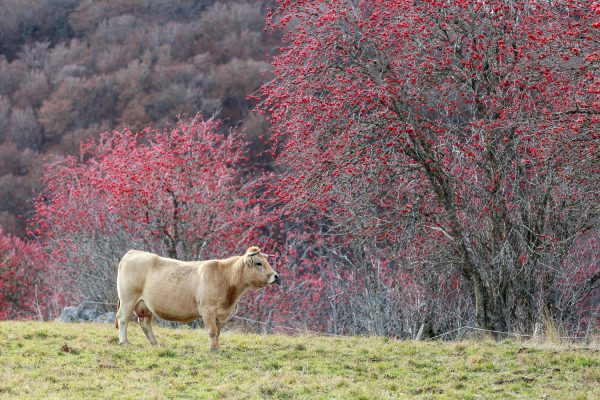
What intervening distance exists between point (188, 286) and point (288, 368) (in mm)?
2382

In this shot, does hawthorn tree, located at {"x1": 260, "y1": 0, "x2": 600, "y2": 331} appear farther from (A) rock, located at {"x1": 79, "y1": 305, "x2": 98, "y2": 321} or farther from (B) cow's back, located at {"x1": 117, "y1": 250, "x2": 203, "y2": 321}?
(A) rock, located at {"x1": 79, "y1": 305, "x2": 98, "y2": 321}

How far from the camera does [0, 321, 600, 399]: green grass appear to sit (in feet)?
30.0

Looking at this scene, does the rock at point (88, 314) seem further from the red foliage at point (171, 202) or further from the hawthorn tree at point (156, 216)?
the red foliage at point (171, 202)

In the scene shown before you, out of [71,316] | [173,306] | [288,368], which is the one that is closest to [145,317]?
[173,306]

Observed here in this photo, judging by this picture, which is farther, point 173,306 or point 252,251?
point 173,306

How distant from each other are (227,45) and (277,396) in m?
86.0

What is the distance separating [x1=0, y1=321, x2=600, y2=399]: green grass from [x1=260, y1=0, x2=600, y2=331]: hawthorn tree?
88.4 inches

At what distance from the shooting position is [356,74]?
42.4 ft

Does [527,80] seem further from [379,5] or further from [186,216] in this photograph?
[186,216]

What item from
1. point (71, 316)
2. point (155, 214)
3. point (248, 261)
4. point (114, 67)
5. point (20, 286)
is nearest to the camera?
point (248, 261)

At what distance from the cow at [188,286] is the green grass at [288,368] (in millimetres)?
427

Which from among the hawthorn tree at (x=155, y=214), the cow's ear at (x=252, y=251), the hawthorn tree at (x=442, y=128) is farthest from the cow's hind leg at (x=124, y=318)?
the hawthorn tree at (x=155, y=214)

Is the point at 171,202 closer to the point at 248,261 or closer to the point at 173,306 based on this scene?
the point at 173,306

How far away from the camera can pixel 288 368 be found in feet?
33.8
